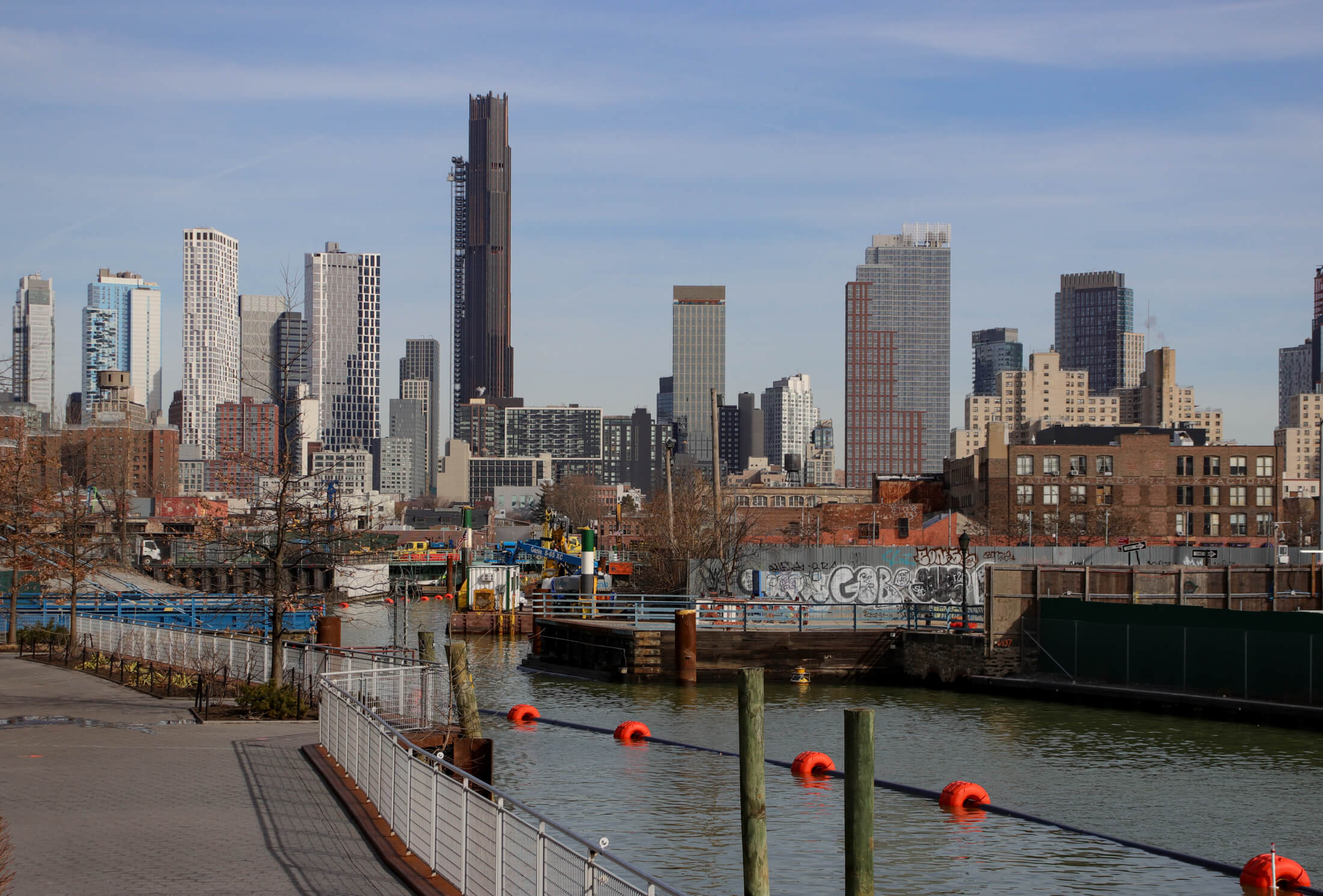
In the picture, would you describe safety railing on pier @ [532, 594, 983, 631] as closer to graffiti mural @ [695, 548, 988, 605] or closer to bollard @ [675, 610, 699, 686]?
graffiti mural @ [695, 548, 988, 605]

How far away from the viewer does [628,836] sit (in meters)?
24.5

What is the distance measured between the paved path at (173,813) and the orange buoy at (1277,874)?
13910 millimetres

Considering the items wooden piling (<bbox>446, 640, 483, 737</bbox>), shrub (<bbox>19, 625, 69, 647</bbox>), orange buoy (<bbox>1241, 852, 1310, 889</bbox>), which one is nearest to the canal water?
orange buoy (<bbox>1241, 852, 1310, 889</bbox>)

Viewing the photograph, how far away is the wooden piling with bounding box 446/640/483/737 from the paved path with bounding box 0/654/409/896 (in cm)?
264

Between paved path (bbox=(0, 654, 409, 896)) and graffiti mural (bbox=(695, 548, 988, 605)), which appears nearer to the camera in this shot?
paved path (bbox=(0, 654, 409, 896))

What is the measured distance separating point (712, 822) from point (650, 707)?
17.4 m

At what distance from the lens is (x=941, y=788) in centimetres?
3009

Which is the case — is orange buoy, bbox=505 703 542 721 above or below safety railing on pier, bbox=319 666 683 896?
below

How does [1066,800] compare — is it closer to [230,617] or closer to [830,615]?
[830,615]

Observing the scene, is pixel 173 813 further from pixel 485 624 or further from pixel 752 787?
pixel 485 624

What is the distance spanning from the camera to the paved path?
48.9ft

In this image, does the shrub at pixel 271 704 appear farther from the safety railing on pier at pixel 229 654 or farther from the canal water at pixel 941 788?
the canal water at pixel 941 788

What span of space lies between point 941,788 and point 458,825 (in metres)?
17.5

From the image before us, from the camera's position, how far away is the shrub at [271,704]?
28969 millimetres
